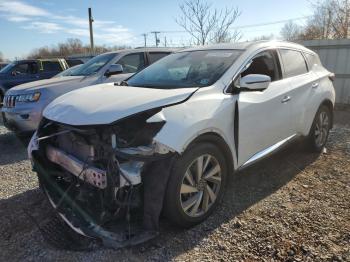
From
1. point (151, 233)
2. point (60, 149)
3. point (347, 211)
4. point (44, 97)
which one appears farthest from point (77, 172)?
point (44, 97)

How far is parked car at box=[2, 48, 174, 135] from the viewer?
615 cm

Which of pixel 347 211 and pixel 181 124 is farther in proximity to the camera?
pixel 347 211

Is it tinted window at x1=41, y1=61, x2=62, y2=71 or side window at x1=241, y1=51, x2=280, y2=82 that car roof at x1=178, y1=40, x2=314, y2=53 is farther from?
tinted window at x1=41, y1=61, x2=62, y2=71

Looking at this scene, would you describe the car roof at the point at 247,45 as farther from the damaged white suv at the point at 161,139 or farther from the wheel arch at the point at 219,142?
the wheel arch at the point at 219,142

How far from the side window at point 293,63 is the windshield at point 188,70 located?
3.00ft

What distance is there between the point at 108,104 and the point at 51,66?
1008 cm

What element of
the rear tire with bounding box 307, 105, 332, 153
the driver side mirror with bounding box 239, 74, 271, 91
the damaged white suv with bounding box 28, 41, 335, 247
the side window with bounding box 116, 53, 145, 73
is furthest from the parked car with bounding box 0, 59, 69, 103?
the driver side mirror with bounding box 239, 74, 271, 91

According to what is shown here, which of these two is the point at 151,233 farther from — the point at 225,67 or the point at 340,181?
the point at 340,181

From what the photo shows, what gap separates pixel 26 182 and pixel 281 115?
131 inches

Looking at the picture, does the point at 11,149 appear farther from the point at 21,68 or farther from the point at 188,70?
the point at 21,68

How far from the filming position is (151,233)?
2855 mm

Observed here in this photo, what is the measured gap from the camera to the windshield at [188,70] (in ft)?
11.8

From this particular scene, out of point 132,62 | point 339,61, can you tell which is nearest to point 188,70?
point 132,62

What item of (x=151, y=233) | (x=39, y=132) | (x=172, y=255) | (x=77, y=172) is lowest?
(x=172, y=255)
